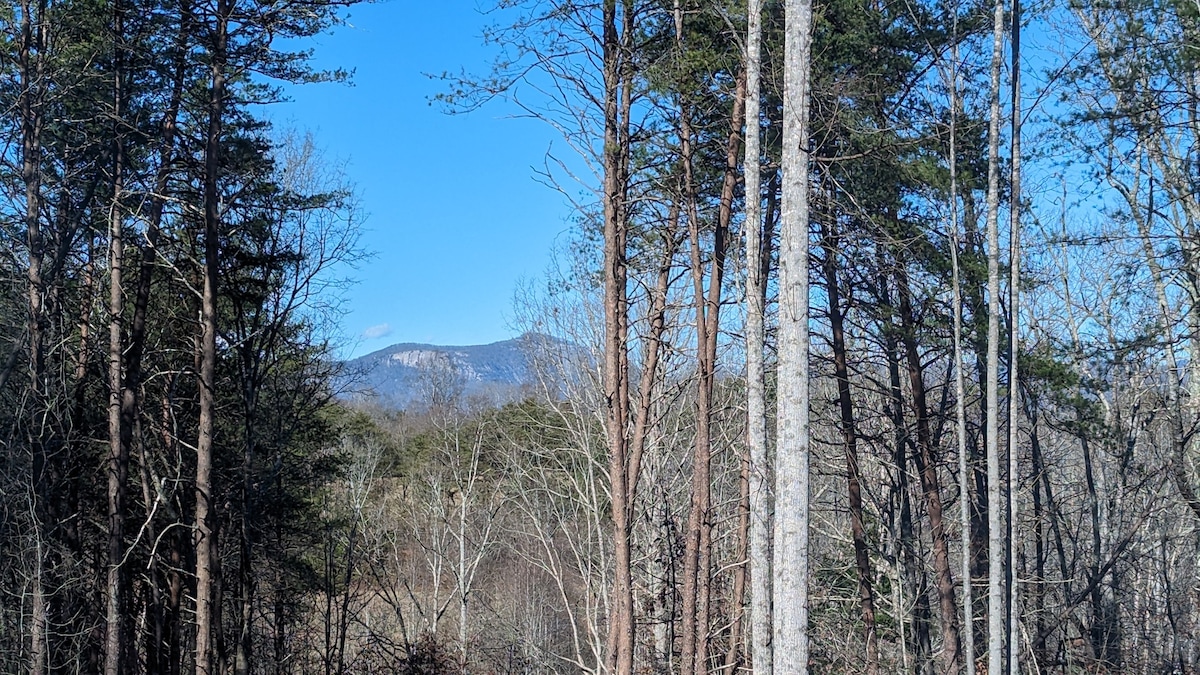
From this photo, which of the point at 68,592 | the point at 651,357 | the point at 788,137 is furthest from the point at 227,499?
the point at 788,137

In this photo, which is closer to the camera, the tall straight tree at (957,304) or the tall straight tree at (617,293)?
the tall straight tree at (617,293)

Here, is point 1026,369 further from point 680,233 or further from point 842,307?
point 680,233

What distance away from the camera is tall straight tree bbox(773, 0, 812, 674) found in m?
6.02

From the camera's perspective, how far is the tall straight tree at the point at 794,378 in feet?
19.7

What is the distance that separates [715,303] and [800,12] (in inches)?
137

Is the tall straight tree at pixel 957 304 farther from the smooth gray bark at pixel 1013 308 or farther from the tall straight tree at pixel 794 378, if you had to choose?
the tall straight tree at pixel 794 378

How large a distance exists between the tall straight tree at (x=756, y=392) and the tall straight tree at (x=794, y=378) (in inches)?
43.2

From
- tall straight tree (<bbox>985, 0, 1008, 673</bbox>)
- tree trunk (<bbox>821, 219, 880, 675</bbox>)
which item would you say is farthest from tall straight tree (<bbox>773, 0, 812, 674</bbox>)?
tree trunk (<bbox>821, 219, 880, 675</bbox>)

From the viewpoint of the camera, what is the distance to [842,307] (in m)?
11.6

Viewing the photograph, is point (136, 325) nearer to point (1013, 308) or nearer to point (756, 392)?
point (756, 392)

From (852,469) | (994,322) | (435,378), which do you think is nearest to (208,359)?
(852,469)

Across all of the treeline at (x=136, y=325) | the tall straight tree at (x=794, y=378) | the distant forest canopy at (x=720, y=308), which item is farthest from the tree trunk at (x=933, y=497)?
the treeline at (x=136, y=325)

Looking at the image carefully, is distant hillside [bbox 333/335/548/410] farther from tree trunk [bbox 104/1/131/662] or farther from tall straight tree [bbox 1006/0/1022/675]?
tall straight tree [bbox 1006/0/1022/675]

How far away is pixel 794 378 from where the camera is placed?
6.36 metres
